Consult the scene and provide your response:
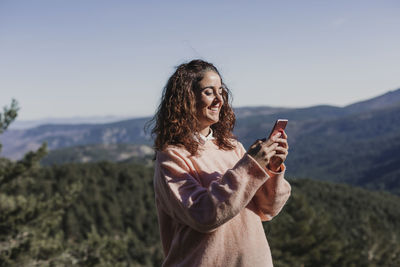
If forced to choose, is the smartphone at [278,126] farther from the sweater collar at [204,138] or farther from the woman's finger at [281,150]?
the sweater collar at [204,138]

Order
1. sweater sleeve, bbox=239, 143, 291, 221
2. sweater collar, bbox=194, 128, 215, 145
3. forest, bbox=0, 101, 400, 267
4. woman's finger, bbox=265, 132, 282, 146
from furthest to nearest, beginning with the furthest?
forest, bbox=0, 101, 400, 267
sweater collar, bbox=194, 128, 215, 145
sweater sleeve, bbox=239, 143, 291, 221
woman's finger, bbox=265, 132, 282, 146

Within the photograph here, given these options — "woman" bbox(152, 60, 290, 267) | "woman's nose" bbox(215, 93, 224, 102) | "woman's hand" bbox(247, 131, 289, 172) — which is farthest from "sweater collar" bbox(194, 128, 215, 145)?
"woman's hand" bbox(247, 131, 289, 172)

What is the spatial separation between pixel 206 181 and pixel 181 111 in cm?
43

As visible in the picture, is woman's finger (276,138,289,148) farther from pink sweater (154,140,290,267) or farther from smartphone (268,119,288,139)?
pink sweater (154,140,290,267)

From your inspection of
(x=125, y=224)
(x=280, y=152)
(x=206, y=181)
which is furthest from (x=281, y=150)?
(x=125, y=224)

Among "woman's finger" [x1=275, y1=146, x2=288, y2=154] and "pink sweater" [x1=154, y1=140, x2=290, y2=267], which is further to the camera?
"woman's finger" [x1=275, y1=146, x2=288, y2=154]

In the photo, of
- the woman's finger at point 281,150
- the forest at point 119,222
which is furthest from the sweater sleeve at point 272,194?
the forest at point 119,222

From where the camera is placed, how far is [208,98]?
2414mm

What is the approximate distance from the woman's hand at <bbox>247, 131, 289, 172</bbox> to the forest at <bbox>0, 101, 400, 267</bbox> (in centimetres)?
1021

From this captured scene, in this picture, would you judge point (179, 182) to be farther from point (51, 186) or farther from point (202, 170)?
point (51, 186)

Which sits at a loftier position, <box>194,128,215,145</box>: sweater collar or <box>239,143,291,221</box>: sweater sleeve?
<box>194,128,215,145</box>: sweater collar

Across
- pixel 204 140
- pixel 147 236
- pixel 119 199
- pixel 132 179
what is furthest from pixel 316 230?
pixel 132 179

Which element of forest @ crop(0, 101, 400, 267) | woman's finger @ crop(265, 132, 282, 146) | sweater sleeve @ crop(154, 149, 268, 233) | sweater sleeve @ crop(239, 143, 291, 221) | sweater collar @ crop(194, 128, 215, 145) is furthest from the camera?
forest @ crop(0, 101, 400, 267)

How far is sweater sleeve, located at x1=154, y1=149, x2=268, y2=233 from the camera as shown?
79.7 inches
